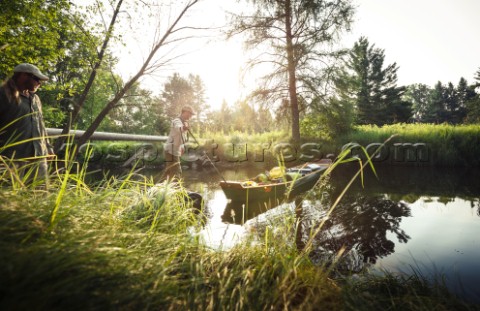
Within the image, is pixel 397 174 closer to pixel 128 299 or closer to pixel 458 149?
pixel 458 149

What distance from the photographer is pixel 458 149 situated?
36.5ft

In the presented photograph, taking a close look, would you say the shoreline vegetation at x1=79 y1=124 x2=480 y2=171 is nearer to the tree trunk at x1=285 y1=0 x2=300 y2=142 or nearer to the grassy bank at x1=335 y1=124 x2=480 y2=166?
the grassy bank at x1=335 y1=124 x2=480 y2=166

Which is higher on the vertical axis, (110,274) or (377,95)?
(377,95)

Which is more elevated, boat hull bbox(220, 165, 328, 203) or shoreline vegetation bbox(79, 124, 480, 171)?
shoreline vegetation bbox(79, 124, 480, 171)

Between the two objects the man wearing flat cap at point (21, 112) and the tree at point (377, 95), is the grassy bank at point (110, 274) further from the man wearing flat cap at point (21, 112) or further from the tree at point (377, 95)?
the tree at point (377, 95)

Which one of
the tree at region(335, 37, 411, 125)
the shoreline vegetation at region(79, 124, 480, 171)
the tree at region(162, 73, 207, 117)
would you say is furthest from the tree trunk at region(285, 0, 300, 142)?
the tree at region(162, 73, 207, 117)

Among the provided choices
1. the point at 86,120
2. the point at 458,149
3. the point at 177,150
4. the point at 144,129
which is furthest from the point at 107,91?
the point at 144,129

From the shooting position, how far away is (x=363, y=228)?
4.28 meters

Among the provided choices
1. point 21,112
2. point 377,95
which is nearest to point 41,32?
point 21,112

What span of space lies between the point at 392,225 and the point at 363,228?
0.68 meters

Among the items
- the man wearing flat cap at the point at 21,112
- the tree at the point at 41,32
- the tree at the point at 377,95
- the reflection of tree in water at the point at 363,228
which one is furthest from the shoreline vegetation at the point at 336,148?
the tree at the point at 377,95

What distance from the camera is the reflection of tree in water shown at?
11.3 ft

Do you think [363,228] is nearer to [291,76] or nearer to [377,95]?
[291,76]

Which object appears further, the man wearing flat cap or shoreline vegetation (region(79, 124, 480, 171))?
shoreline vegetation (region(79, 124, 480, 171))
